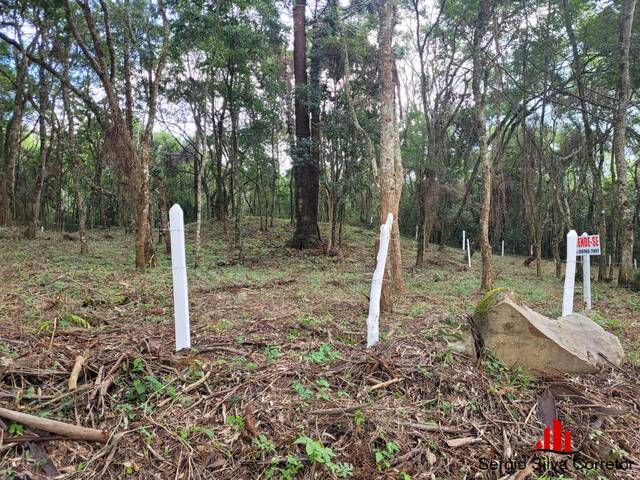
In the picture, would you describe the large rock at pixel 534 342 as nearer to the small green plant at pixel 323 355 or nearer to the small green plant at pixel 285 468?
the small green plant at pixel 323 355

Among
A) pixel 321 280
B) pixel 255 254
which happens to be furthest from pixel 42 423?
pixel 255 254

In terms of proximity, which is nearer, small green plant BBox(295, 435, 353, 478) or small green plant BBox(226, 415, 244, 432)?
small green plant BBox(295, 435, 353, 478)

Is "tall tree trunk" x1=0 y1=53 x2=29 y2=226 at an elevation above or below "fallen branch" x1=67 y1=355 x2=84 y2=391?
above

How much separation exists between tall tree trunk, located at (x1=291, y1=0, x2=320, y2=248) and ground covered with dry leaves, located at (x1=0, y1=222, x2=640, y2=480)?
1019 cm

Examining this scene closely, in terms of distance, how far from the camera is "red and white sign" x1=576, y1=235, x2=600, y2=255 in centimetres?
575

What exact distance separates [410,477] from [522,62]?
13873mm

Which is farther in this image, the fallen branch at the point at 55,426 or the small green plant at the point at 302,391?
the small green plant at the point at 302,391

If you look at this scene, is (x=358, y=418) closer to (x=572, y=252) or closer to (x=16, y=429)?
(x=16, y=429)

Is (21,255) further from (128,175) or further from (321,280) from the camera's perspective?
(321,280)

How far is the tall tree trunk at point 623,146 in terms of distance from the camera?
10102 millimetres

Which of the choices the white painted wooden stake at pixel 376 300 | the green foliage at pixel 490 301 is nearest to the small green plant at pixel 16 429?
the white painted wooden stake at pixel 376 300

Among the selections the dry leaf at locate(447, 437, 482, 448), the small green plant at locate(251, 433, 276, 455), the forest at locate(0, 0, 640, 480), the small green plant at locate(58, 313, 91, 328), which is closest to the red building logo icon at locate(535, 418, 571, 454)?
the forest at locate(0, 0, 640, 480)

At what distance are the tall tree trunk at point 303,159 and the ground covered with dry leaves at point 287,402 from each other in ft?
33.4

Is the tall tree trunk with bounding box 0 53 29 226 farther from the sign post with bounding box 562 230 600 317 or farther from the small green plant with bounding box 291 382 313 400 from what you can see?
the sign post with bounding box 562 230 600 317
